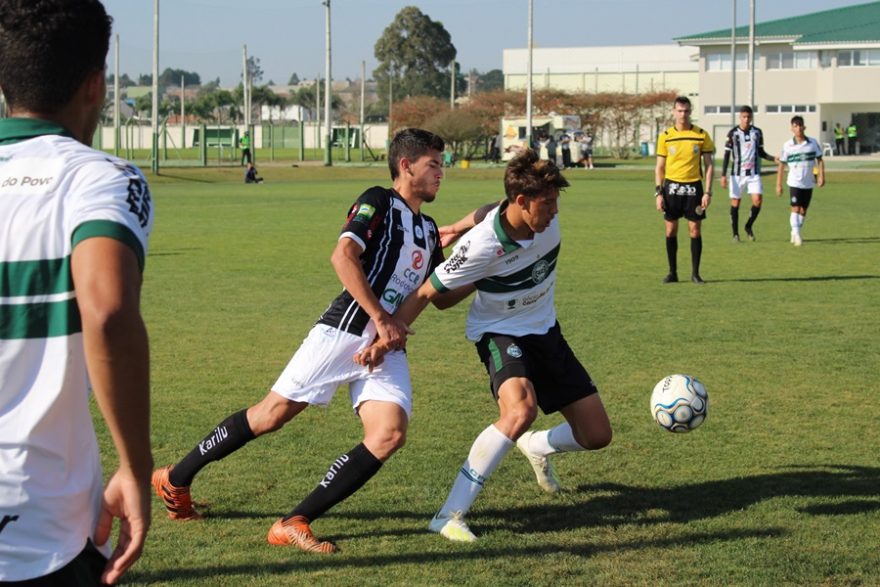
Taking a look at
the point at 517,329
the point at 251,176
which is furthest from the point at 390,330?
the point at 251,176

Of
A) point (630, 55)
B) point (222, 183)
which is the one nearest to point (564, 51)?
point (630, 55)

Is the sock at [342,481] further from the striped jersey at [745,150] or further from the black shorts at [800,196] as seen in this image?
the striped jersey at [745,150]

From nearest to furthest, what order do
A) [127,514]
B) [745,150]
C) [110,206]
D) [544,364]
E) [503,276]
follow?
[110,206]
[127,514]
[503,276]
[544,364]
[745,150]

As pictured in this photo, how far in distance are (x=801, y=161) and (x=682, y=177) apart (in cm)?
583

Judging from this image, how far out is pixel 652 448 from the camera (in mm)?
6809

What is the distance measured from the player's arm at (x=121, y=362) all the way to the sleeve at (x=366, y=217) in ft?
9.57

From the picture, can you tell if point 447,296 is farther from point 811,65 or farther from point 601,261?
point 811,65

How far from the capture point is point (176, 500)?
543 cm

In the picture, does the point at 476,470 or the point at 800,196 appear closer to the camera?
the point at 476,470

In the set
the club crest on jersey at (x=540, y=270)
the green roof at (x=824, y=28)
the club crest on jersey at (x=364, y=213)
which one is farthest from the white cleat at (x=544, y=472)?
the green roof at (x=824, y=28)

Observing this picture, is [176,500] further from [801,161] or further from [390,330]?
[801,161]

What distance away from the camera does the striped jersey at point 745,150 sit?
19.9 metres

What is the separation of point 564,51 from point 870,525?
328 feet

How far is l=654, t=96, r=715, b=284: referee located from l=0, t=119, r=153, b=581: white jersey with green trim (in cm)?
1250
